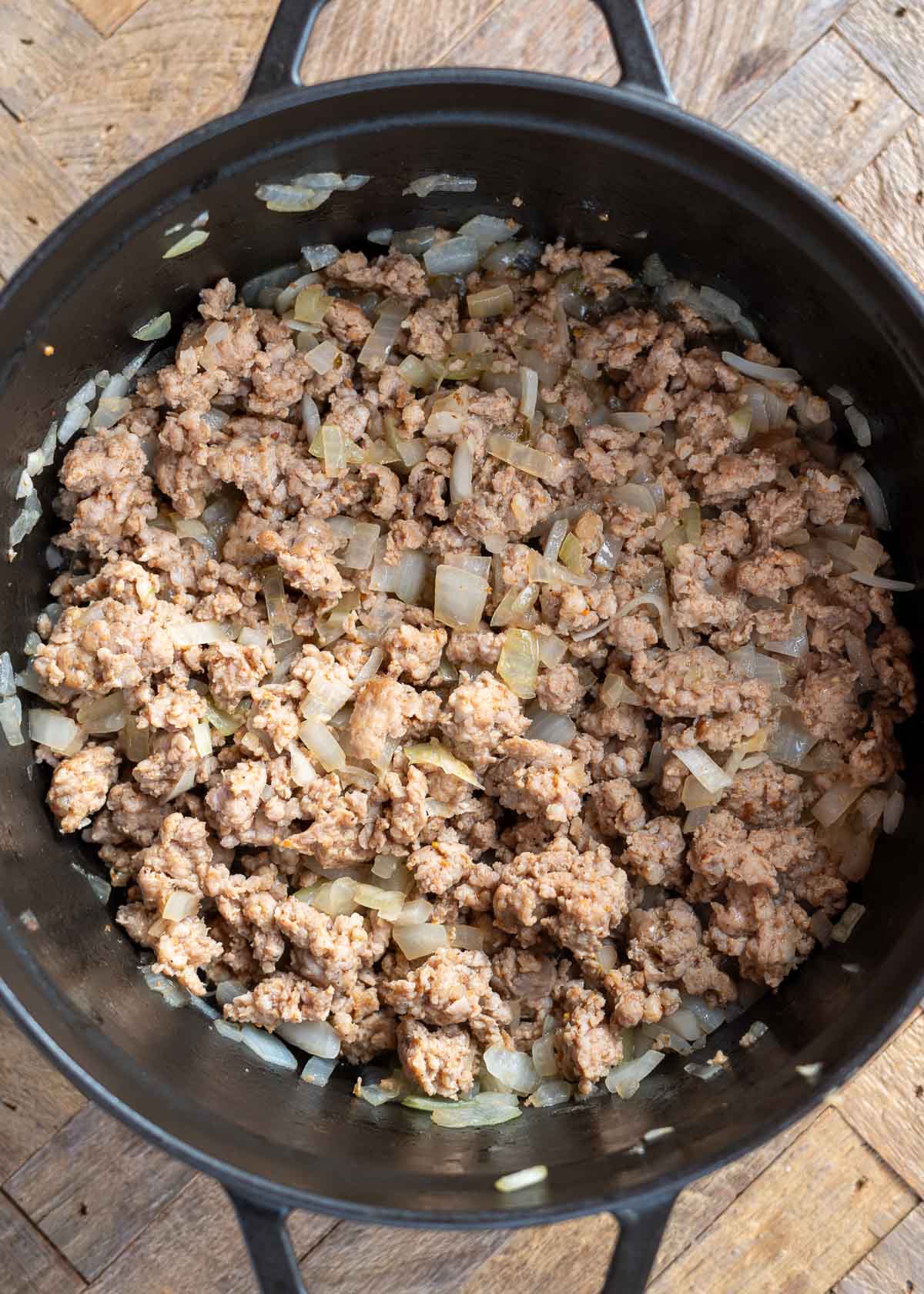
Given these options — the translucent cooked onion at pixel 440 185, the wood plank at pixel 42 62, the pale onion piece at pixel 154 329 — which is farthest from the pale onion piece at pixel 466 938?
the wood plank at pixel 42 62

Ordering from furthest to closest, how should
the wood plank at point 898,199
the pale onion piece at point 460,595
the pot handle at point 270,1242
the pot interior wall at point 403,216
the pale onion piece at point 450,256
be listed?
the wood plank at point 898,199 < the pale onion piece at point 450,256 < the pale onion piece at point 460,595 < the pot interior wall at point 403,216 < the pot handle at point 270,1242

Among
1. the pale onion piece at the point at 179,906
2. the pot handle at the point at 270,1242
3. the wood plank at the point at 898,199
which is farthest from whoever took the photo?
the wood plank at the point at 898,199

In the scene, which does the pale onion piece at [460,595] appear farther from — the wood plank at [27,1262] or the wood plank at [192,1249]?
the wood plank at [27,1262]


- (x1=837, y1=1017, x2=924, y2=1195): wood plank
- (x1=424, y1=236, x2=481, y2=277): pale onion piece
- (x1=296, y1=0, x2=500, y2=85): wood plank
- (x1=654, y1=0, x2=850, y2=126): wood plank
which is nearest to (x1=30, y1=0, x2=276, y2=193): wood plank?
(x1=296, y1=0, x2=500, y2=85): wood plank

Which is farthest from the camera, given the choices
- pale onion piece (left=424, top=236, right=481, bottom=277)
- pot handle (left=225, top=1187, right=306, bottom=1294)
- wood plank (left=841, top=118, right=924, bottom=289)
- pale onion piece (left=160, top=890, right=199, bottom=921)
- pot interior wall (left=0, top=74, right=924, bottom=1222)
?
wood plank (left=841, top=118, right=924, bottom=289)

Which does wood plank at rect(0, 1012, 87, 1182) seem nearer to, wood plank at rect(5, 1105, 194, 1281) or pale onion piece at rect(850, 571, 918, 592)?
wood plank at rect(5, 1105, 194, 1281)

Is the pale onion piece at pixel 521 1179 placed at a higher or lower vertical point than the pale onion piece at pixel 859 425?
lower

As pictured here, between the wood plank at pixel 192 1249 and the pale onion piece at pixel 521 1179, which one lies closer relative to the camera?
the pale onion piece at pixel 521 1179
